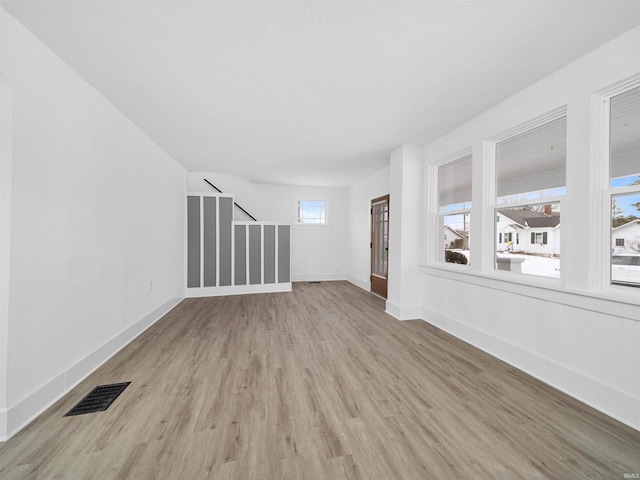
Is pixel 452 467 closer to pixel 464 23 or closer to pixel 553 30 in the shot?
pixel 464 23

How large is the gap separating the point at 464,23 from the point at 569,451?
2.61m

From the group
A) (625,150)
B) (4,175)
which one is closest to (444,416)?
(625,150)

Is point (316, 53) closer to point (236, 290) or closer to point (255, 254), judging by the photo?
point (255, 254)

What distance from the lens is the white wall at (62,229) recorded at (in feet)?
5.17

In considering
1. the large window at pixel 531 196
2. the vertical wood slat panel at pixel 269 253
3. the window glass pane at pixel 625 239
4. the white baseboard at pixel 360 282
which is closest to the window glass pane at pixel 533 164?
the large window at pixel 531 196

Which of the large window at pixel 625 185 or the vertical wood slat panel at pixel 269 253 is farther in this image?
the vertical wood slat panel at pixel 269 253

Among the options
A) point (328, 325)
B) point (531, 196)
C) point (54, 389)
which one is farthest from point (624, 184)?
point (54, 389)

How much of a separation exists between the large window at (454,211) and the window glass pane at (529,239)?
408 mm

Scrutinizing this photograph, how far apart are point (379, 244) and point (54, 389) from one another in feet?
16.2

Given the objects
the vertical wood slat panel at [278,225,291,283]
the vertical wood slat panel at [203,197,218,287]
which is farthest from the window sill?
the vertical wood slat panel at [203,197,218,287]

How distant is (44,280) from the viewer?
1763 millimetres

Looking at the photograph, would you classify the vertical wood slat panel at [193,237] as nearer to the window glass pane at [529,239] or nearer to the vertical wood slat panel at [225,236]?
the vertical wood slat panel at [225,236]

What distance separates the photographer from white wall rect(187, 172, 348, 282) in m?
6.56

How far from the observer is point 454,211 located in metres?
3.32
